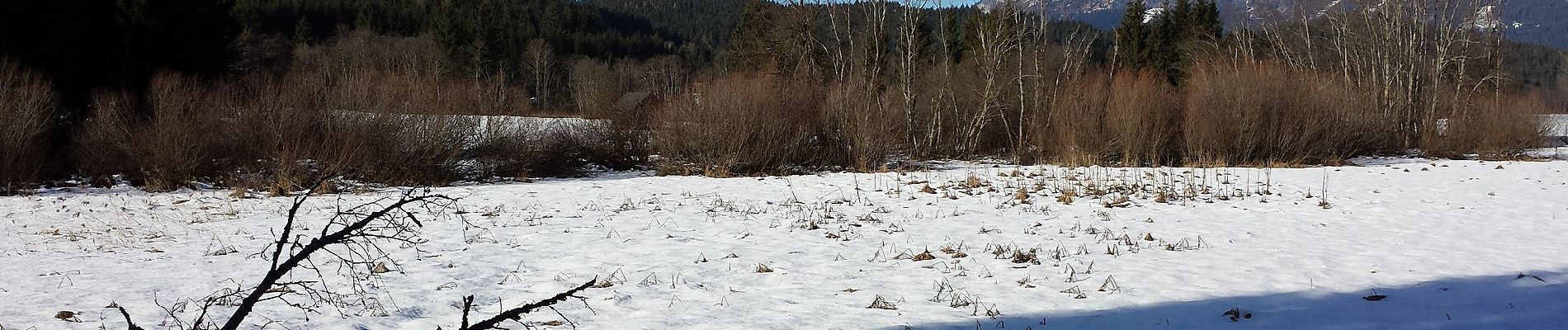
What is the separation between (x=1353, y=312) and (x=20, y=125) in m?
17.2

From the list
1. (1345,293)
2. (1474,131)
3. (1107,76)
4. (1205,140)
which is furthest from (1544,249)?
(1474,131)

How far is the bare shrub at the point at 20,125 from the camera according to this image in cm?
1350

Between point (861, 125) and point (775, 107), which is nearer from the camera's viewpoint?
point (775, 107)

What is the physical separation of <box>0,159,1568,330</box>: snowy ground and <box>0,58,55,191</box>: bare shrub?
1.85m

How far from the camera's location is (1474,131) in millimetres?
21781

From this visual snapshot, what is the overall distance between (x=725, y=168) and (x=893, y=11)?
26.8ft

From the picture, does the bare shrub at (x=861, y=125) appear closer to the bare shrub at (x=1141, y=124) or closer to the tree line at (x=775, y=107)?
the tree line at (x=775, y=107)

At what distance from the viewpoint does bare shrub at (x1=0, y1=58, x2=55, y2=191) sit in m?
13.5

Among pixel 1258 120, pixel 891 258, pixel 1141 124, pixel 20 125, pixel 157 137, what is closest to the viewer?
pixel 891 258

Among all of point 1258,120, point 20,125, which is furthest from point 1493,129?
point 20,125

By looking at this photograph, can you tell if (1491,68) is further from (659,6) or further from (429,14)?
(659,6)

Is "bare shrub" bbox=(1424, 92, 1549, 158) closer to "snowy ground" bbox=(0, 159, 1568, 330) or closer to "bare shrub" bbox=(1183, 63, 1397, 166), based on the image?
"bare shrub" bbox=(1183, 63, 1397, 166)

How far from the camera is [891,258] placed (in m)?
7.30

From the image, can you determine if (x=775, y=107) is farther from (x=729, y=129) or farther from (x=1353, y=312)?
(x=1353, y=312)
